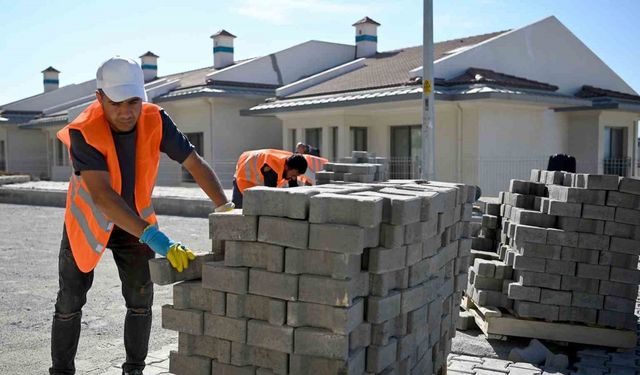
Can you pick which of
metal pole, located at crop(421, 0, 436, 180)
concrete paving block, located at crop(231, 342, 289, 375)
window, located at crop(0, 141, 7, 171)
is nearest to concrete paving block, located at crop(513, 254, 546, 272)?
concrete paving block, located at crop(231, 342, 289, 375)

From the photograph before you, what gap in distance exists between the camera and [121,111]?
3.41 meters

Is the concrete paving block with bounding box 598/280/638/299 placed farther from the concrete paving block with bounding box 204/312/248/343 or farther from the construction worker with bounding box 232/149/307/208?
the concrete paving block with bounding box 204/312/248/343

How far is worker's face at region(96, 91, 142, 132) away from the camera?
3.41m

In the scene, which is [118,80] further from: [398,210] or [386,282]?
[386,282]

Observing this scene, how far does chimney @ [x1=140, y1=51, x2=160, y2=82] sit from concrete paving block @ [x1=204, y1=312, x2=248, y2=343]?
96.1 ft

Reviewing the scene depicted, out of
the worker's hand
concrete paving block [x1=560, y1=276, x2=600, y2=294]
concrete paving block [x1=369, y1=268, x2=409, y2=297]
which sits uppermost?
the worker's hand

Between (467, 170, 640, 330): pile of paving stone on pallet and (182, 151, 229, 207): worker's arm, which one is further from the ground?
(182, 151, 229, 207): worker's arm

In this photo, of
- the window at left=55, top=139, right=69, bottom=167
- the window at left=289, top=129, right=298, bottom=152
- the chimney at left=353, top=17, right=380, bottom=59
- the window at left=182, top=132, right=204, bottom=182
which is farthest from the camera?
the window at left=55, top=139, right=69, bottom=167

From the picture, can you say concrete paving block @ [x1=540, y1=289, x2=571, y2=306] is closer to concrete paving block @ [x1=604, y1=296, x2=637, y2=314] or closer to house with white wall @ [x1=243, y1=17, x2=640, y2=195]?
concrete paving block @ [x1=604, y1=296, x2=637, y2=314]

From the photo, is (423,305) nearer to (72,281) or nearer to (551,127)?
(72,281)

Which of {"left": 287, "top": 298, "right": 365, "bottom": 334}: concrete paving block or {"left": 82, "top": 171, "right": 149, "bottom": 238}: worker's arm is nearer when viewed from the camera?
{"left": 287, "top": 298, "right": 365, "bottom": 334}: concrete paving block

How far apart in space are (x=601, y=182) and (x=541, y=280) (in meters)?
1.01

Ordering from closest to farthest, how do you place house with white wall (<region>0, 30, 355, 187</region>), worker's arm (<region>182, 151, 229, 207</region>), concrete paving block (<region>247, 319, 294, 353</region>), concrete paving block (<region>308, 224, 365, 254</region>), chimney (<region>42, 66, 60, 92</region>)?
concrete paving block (<region>308, 224, 365, 254</region>)
concrete paving block (<region>247, 319, 294, 353</region>)
worker's arm (<region>182, 151, 229, 207</region>)
house with white wall (<region>0, 30, 355, 187</region>)
chimney (<region>42, 66, 60, 92</region>)

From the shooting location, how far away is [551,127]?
1830cm
